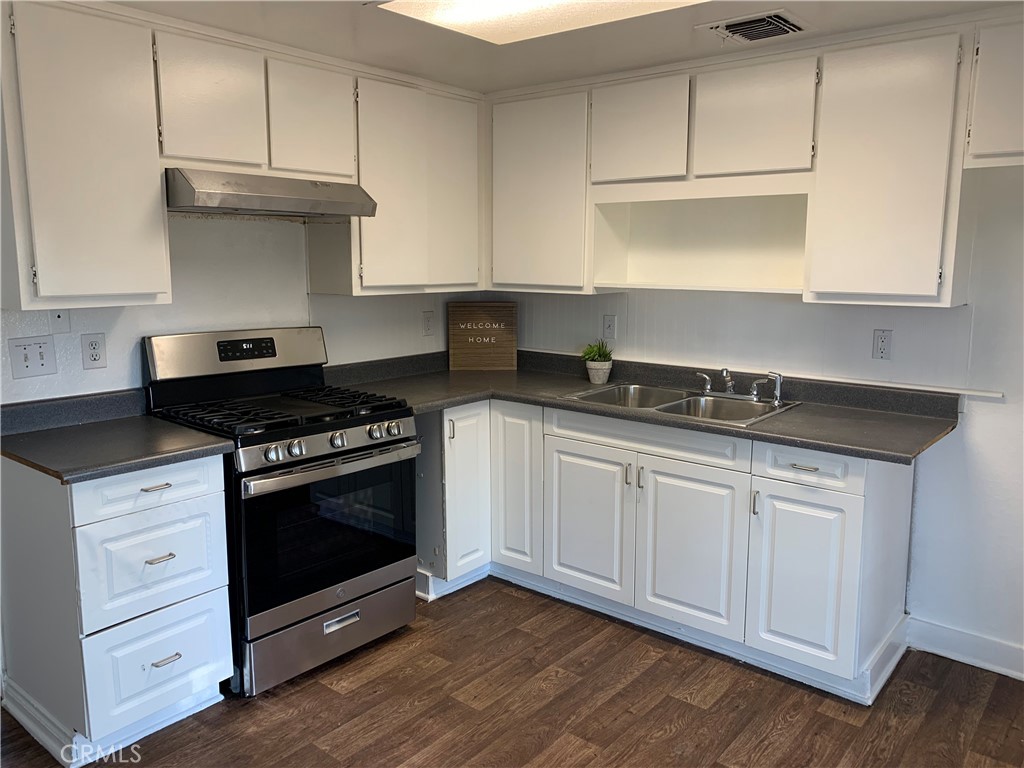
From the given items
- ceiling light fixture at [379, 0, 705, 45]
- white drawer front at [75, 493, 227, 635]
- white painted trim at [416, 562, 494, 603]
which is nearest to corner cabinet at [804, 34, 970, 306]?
ceiling light fixture at [379, 0, 705, 45]

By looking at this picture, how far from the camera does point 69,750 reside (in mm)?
2217

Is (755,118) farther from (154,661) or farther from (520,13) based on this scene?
(154,661)

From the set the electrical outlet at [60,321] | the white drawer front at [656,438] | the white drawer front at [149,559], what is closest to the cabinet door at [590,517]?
the white drawer front at [656,438]

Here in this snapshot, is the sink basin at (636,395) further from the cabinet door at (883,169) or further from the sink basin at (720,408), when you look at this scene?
the cabinet door at (883,169)

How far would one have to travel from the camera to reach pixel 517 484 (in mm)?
3318

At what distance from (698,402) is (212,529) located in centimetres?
196

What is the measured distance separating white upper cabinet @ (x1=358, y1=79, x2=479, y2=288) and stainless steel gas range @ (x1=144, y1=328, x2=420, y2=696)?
20.1 inches

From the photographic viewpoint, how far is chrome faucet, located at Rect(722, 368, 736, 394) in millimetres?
3180

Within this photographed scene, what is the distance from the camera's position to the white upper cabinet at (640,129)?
9.68 feet

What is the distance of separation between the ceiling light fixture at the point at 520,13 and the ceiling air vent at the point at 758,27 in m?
0.23

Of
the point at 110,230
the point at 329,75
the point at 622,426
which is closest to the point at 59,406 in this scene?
the point at 110,230

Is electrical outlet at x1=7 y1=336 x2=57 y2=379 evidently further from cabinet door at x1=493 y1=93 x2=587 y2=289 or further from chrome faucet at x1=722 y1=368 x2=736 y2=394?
chrome faucet at x1=722 y1=368 x2=736 y2=394

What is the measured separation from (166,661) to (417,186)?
2.03 meters

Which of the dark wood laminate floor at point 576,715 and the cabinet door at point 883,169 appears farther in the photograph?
the cabinet door at point 883,169
